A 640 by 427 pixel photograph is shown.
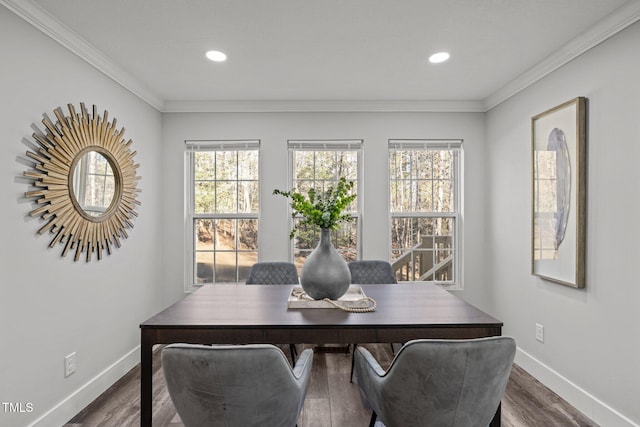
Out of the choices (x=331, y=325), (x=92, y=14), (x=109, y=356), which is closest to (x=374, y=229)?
(x=331, y=325)

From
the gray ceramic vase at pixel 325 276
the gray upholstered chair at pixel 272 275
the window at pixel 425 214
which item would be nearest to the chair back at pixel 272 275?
the gray upholstered chair at pixel 272 275

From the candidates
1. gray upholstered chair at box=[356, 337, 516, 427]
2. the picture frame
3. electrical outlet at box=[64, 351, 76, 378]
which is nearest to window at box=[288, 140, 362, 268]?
the picture frame

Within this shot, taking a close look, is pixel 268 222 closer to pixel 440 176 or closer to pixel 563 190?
pixel 440 176

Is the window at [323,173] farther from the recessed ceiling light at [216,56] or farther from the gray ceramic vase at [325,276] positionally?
the gray ceramic vase at [325,276]

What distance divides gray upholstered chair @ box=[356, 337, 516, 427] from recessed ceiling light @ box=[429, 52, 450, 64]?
2.10m

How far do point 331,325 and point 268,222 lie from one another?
236 centimetres

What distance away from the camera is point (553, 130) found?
9.25 ft

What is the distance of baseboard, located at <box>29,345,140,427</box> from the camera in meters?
2.28

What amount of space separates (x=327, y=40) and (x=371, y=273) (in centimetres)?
182

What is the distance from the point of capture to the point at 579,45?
2512 mm

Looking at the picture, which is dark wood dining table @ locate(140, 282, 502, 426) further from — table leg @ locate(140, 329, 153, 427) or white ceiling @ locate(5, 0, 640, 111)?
white ceiling @ locate(5, 0, 640, 111)

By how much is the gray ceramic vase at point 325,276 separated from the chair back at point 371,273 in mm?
1080

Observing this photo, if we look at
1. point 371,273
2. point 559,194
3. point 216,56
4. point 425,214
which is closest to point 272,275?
point 371,273

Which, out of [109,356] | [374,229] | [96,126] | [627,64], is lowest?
[109,356]
